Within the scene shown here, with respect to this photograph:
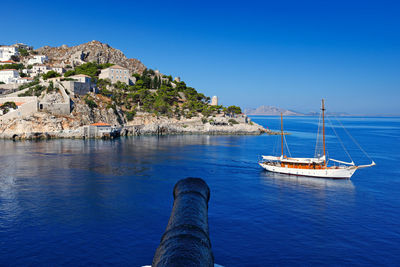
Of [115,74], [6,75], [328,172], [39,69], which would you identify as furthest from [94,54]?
[328,172]

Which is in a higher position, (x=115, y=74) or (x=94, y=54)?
(x=94, y=54)

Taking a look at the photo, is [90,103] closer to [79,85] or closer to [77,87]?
[77,87]

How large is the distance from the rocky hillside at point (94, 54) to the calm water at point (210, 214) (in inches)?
4117

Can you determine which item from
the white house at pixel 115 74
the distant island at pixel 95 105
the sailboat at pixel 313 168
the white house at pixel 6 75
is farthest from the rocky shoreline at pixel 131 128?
the sailboat at pixel 313 168

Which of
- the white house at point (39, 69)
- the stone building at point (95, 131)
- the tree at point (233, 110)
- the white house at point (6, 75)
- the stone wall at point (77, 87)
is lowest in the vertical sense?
the stone building at point (95, 131)

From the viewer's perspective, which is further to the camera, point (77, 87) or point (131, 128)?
point (131, 128)

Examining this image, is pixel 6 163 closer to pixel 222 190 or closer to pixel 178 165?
pixel 178 165

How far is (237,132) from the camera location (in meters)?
89.2

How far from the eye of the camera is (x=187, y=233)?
5.40 m

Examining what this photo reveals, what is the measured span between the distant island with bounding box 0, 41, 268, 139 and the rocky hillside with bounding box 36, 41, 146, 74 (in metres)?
5.45

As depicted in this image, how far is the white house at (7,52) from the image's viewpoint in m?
121

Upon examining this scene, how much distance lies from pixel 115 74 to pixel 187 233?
324 ft

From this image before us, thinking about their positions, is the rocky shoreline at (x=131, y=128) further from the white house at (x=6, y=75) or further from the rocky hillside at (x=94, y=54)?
the rocky hillside at (x=94, y=54)

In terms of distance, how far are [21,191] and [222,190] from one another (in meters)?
17.6
